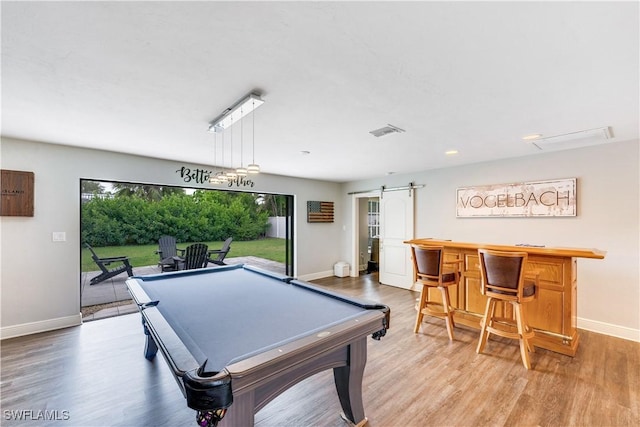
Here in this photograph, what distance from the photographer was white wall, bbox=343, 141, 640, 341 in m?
3.17

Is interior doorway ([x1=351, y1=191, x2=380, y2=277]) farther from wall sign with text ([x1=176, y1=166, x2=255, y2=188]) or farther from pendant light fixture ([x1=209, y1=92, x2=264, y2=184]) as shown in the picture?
pendant light fixture ([x1=209, y1=92, x2=264, y2=184])

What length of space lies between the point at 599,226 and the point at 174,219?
26.4 feet

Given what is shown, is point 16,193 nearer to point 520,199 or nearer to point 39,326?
point 39,326

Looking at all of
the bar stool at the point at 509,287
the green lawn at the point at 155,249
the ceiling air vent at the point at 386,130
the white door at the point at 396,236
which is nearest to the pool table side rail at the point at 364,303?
the bar stool at the point at 509,287

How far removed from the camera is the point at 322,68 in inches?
66.9

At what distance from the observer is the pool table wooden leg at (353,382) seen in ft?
5.66

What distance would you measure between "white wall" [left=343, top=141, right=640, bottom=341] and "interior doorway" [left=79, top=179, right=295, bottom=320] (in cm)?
417

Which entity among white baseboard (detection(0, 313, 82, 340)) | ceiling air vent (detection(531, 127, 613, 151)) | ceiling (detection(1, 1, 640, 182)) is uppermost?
ceiling (detection(1, 1, 640, 182))

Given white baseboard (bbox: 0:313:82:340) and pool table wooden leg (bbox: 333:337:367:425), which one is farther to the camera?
white baseboard (bbox: 0:313:82:340)

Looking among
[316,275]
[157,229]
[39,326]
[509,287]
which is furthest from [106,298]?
[509,287]

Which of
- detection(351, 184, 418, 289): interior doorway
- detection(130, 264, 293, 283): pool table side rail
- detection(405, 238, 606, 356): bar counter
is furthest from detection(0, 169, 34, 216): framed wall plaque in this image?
detection(405, 238, 606, 356): bar counter

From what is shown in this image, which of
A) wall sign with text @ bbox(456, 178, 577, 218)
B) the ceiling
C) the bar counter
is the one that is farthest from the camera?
wall sign with text @ bbox(456, 178, 577, 218)

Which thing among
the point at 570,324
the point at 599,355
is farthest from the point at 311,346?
the point at 599,355

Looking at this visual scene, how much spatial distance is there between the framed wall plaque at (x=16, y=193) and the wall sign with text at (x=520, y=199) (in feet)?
19.6
